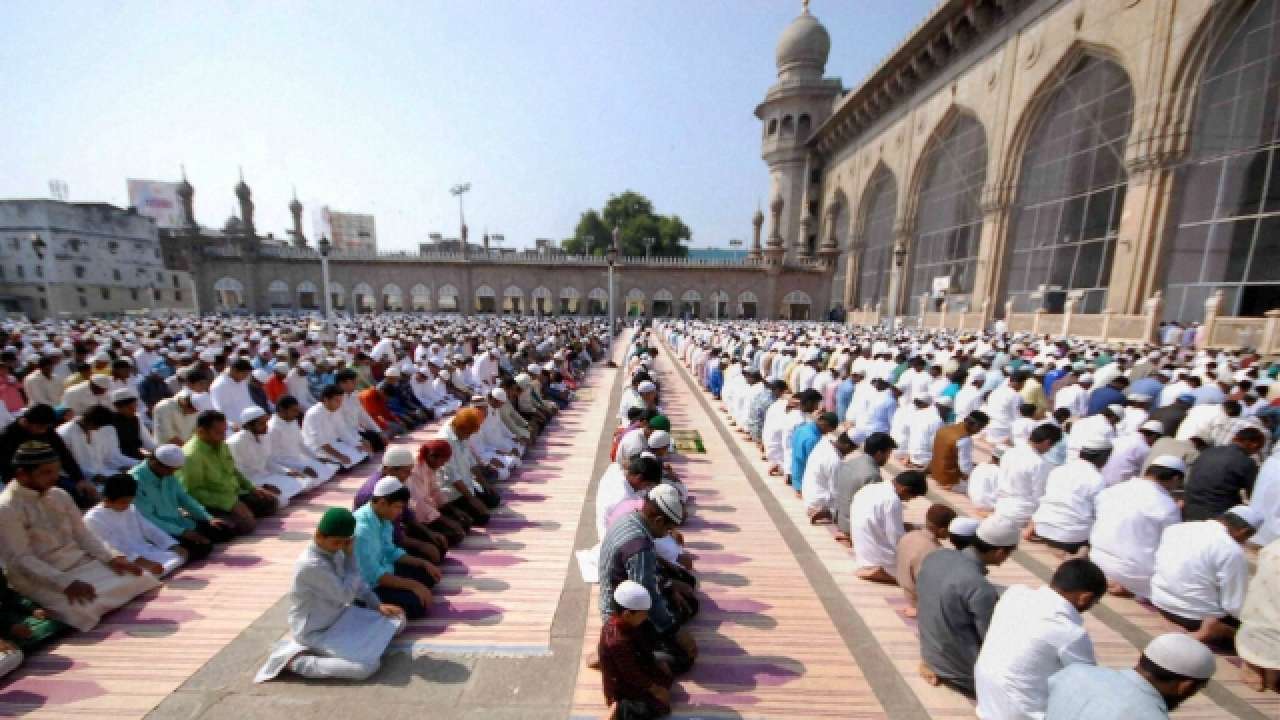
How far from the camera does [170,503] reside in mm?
3875

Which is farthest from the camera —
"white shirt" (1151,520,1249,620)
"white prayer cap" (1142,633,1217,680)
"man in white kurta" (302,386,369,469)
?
"man in white kurta" (302,386,369,469)

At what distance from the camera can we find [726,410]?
974cm

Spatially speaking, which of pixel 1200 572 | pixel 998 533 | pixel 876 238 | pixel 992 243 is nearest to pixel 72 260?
pixel 998 533

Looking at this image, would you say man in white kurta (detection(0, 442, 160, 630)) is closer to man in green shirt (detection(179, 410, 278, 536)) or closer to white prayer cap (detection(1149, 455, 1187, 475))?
man in green shirt (detection(179, 410, 278, 536))

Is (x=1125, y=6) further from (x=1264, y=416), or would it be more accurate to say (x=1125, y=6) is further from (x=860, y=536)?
(x=860, y=536)

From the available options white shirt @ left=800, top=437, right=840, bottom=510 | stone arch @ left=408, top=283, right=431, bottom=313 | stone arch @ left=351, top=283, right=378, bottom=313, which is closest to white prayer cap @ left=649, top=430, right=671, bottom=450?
white shirt @ left=800, top=437, right=840, bottom=510

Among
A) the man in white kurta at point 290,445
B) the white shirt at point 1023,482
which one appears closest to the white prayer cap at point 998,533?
the white shirt at point 1023,482

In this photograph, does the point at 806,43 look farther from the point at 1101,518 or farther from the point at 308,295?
the point at 1101,518

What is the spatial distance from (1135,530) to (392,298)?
3504 cm

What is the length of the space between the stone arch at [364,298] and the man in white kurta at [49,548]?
31.3 m

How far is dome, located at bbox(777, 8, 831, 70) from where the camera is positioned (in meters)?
37.8

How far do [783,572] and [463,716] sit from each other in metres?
2.53

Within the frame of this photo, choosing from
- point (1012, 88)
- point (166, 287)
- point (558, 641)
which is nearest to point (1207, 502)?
point (558, 641)

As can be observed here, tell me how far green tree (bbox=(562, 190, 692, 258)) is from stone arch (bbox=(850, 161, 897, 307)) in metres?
19.6
